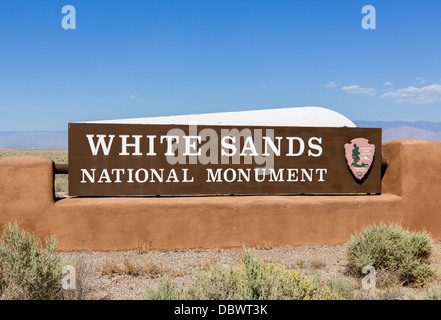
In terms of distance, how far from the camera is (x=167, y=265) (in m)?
6.67

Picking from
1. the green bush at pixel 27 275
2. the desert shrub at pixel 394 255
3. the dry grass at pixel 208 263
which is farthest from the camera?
the dry grass at pixel 208 263

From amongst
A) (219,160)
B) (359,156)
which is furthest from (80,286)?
(359,156)

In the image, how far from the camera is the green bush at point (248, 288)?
4398mm

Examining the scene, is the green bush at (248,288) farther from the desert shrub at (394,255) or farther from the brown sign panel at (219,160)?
the brown sign panel at (219,160)

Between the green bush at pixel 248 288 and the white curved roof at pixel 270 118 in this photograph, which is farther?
the white curved roof at pixel 270 118

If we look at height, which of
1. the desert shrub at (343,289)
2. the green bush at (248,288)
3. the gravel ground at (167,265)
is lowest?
the gravel ground at (167,265)

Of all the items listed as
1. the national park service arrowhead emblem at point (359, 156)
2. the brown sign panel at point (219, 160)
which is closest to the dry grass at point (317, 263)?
the brown sign panel at point (219, 160)

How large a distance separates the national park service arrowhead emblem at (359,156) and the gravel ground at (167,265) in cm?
183

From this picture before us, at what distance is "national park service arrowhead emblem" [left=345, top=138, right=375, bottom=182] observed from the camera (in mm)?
8586

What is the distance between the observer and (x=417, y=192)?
8.65 metres

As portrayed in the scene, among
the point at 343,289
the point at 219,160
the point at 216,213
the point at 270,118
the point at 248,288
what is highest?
the point at 270,118

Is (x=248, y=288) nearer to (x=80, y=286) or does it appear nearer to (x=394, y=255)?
(x=80, y=286)

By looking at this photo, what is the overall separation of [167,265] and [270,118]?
39593 mm
